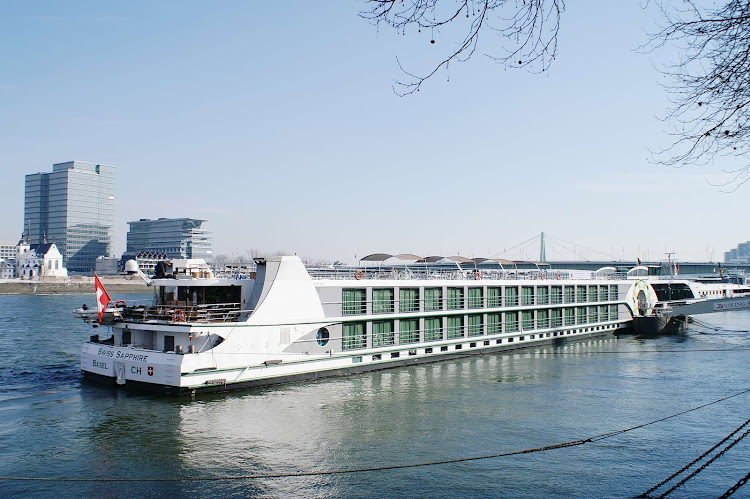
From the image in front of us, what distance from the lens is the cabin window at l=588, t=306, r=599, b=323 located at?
165 feet

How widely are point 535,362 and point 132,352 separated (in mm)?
22525

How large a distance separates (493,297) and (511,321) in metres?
2.66

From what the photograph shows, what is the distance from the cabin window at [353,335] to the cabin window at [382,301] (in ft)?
4.02

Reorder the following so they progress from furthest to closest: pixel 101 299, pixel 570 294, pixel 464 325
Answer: pixel 570 294
pixel 464 325
pixel 101 299

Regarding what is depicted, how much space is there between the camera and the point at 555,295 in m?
46.0

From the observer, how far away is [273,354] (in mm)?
27406

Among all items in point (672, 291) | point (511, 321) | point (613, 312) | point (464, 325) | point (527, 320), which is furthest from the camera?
point (672, 291)

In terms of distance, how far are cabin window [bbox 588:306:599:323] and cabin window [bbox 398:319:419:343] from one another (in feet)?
70.6

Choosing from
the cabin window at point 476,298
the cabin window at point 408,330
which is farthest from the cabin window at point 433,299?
the cabin window at point 476,298

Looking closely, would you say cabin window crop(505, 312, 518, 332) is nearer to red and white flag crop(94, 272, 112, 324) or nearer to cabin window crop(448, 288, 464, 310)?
cabin window crop(448, 288, 464, 310)

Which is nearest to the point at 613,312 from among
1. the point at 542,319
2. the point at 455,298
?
the point at 542,319

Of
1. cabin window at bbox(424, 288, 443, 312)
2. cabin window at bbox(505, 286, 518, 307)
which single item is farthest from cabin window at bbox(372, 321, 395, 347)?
cabin window at bbox(505, 286, 518, 307)

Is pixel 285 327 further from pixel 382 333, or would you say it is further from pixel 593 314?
pixel 593 314

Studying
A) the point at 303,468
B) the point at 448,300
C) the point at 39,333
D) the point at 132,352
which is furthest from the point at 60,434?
the point at 39,333
